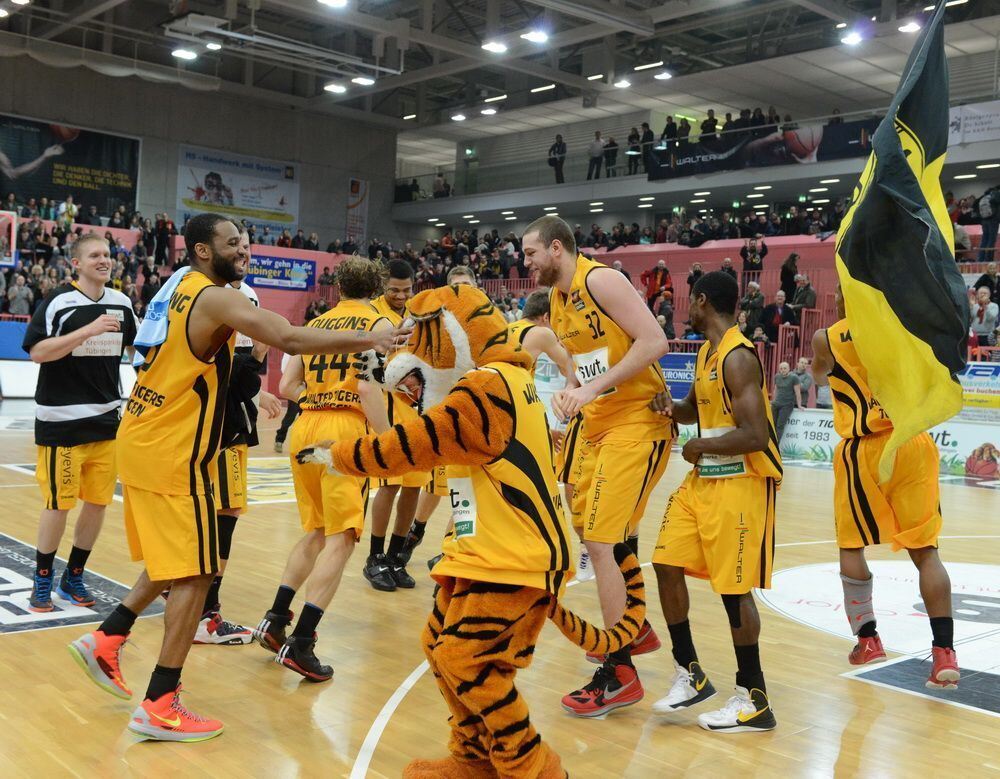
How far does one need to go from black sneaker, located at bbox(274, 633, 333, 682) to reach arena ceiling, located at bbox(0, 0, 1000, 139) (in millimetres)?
20411

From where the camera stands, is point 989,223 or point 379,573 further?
point 989,223

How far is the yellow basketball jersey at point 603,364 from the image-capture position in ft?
15.4

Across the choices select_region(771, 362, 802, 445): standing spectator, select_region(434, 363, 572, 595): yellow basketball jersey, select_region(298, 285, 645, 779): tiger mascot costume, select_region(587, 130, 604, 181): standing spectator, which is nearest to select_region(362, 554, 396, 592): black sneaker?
select_region(298, 285, 645, 779): tiger mascot costume

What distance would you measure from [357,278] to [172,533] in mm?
1896

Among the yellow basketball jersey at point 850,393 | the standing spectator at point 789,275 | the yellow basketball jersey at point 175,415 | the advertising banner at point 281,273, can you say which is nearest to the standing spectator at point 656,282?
the standing spectator at point 789,275

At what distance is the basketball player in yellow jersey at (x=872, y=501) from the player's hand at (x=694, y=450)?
1106 millimetres

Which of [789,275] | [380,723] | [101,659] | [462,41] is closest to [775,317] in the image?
[789,275]

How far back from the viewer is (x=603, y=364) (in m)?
4.77

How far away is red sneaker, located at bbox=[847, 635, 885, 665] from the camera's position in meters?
5.28

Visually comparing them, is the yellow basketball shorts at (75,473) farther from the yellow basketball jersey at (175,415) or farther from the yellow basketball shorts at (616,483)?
the yellow basketball shorts at (616,483)

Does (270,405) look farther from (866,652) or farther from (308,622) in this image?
(866,652)

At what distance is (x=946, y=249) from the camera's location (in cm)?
425

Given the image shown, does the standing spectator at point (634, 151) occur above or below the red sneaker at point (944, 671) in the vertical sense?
above

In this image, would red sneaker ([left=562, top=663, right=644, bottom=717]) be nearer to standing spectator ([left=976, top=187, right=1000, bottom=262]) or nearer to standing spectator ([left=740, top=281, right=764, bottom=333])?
standing spectator ([left=740, top=281, right=764, bottom=333])
